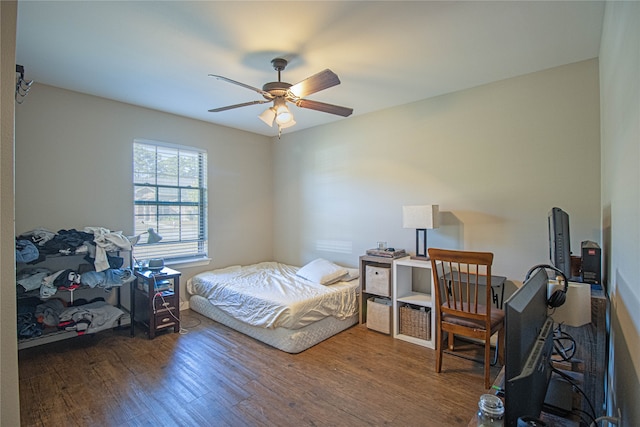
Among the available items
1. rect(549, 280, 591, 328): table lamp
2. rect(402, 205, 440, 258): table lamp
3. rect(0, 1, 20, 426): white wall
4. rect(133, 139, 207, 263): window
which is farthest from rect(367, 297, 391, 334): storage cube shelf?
rect(0, 1, 20, 426): white wall

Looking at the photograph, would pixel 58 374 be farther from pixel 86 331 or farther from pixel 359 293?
pixel 359 293

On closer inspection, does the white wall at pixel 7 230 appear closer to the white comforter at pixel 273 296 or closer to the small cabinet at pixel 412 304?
the white comforter at pixel 273 296

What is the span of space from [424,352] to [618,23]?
2801mm

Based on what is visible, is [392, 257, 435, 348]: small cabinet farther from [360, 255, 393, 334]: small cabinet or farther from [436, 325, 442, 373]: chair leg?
[436, 325, 442, 373]: chair leg

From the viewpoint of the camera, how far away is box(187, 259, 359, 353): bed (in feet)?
9.81

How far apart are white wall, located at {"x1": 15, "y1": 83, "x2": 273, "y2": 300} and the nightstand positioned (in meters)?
0.76

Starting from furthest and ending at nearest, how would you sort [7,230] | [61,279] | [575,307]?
1. [61,279]
2. [575,307]
3. [7,230]

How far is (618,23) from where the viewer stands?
58.4 inches

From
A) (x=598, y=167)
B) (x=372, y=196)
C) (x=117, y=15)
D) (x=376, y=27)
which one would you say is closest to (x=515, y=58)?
(x=598, y=167)

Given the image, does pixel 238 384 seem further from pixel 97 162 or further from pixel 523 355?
pixel 97 162

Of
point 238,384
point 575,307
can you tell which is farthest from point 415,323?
point 238,384

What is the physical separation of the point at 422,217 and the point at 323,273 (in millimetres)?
1448

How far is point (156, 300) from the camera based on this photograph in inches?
129

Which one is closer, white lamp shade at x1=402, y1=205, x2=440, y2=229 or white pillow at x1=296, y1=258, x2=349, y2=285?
white lamp shade at x1=402, y1=205, x2=440, y2=229
